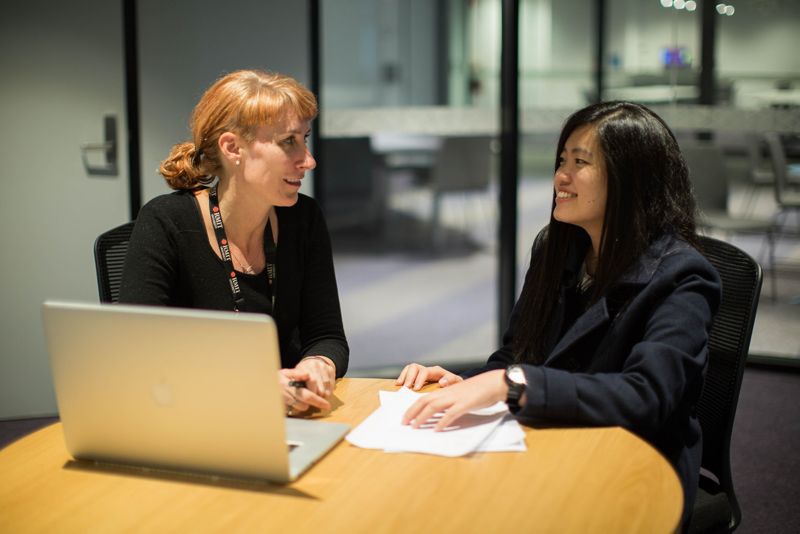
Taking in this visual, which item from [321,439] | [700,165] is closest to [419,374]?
[321,439]

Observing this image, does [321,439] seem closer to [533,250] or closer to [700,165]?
[533,250]

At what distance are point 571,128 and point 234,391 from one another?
0.96 m

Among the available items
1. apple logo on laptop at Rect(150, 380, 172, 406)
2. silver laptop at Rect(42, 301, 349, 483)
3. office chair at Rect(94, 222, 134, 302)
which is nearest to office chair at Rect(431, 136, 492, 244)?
office chair at Rect(94, 222, 134, 302)

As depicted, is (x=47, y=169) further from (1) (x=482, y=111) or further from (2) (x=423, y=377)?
(2) (x=423, y=377)

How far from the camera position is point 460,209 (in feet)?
15.4

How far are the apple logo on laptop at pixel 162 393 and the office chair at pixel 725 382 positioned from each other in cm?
108

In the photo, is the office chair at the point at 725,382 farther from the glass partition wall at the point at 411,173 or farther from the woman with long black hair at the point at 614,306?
the glass partition wall at the point at 411,173

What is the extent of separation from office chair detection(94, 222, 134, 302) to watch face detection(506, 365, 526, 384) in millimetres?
1022

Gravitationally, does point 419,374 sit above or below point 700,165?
below

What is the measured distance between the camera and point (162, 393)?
4.34 ft

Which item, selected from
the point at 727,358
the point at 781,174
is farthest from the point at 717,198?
the point at 727,358

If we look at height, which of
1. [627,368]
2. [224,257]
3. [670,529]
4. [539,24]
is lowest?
[670,529]

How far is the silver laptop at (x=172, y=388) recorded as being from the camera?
1.26 meters

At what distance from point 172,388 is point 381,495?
35 centimetres
